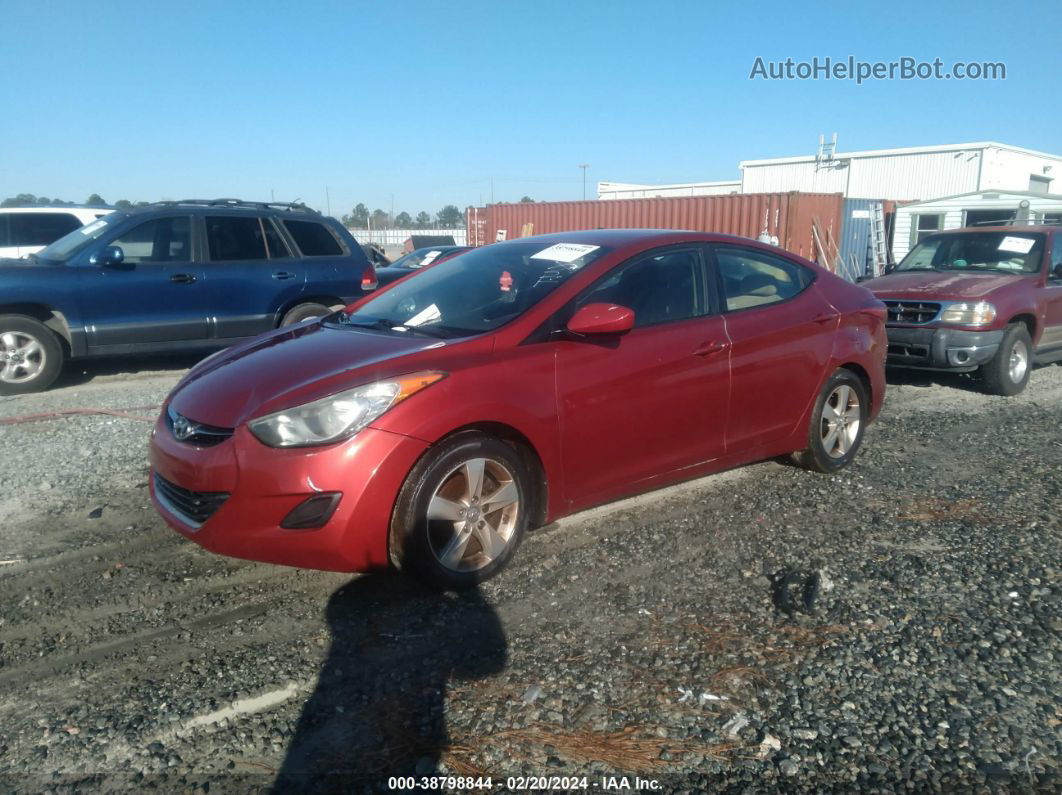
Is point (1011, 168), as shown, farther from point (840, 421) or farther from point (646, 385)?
point (646, 385)

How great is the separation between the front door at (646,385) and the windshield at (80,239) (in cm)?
617

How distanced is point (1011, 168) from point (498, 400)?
119 ft

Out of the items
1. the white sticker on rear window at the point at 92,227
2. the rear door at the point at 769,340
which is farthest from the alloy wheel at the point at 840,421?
the white sticker on rear window at the point at 92,227

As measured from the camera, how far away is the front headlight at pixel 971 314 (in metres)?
8.10

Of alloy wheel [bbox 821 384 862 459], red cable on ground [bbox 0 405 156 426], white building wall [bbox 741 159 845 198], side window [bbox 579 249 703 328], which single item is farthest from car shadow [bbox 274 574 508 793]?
white building wall [bbox 741 159 845 198]

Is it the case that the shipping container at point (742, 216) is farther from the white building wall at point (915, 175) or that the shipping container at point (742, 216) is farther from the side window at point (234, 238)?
the white building wall at point (915, 175)

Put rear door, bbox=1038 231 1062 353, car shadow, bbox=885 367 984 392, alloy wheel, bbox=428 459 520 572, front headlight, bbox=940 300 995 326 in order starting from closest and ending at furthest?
alloy wheel, bbox=428 459 520 572
front headlight, bbox=940 300 995 326
rear door, bbox=1038 231 1062 353
car shadow, bbox=885 367 984 392

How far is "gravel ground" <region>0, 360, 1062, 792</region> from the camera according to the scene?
260cm

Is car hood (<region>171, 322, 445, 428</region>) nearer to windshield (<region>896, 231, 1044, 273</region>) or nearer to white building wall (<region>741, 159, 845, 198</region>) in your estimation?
windshield (<region>896, 231, 1044, 273</region>)

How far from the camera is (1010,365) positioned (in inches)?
330

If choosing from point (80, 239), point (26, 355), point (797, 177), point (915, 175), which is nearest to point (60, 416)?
point (26, 355)

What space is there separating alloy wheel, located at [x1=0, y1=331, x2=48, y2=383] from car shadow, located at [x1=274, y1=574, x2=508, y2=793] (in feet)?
18.5

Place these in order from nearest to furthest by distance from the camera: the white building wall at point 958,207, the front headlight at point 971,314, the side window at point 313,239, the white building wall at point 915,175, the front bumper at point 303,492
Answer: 1. the front bumper at point 303,492
2. the front headlight at point 971,314
3. the side window at point 313,239
4. the white building wall at point 958,207
5. the white building wall at point 915,175

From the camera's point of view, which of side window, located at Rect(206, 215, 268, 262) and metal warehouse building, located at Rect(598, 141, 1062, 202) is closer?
side window, located at Rect(206, 215, 268, 262)
